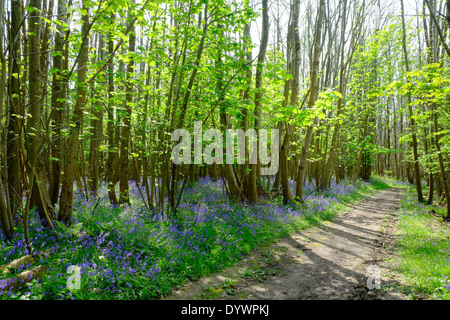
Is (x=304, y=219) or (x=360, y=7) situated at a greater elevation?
(x=360, y=7)

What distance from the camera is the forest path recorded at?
14.0 feet

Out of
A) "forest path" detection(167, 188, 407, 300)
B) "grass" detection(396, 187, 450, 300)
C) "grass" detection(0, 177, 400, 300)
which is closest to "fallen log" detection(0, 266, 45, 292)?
"grass" detection(0, 177, 400, 300)

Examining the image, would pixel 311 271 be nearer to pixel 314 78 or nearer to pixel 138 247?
pixel 138 247

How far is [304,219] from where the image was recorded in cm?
916

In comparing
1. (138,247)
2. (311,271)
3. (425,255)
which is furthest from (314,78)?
(138,247)

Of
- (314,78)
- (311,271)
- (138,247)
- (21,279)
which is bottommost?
(311,271)

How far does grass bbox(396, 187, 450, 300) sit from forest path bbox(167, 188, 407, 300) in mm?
265

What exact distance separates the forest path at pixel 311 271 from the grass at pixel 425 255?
0.26 meters

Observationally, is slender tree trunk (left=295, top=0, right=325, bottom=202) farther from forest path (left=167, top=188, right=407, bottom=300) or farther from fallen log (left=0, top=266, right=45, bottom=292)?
fallen log (left=0, top=266, right=45, bottom=292)

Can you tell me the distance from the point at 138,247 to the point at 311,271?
3236mm

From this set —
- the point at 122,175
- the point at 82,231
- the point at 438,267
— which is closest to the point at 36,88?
the point at 82,231

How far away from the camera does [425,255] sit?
558 cm
